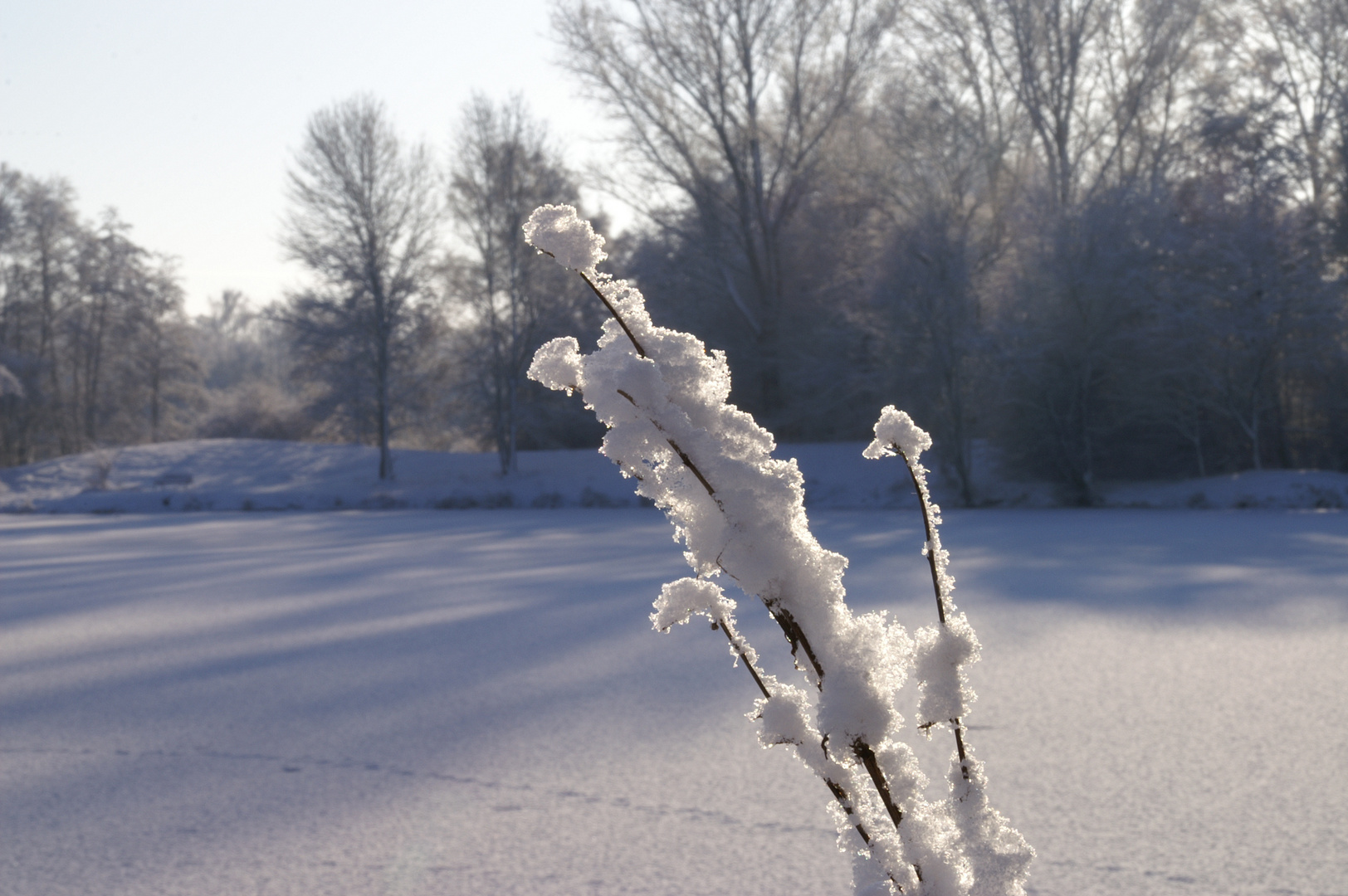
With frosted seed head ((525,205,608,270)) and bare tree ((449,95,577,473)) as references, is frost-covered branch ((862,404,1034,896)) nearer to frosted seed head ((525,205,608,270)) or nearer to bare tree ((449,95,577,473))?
frosted seed head ((525,205,608,270))

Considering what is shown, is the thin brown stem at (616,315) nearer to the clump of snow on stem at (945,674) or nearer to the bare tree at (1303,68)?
the clump of snow on stem at (945,674)

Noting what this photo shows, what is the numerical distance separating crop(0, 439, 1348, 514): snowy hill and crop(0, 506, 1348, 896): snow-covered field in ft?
27.9

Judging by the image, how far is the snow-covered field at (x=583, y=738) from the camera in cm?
337

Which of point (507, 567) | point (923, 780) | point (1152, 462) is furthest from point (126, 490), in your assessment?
point (923, 780)

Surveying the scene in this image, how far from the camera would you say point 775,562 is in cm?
88

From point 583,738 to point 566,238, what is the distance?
4.15 meters

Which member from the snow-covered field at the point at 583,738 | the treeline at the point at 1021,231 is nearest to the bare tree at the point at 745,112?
the treeline at the point at 1021,231

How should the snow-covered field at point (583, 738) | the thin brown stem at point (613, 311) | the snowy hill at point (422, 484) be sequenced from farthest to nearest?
the snowy hill at point (422, 484)
the snow-covered field at point (583, 738)
the thin brown stem at point (613, 311)

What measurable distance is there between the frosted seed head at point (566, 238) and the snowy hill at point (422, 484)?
59.8 feet

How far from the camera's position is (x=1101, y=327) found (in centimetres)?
1811

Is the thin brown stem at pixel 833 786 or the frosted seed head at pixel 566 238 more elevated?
the frosted seed head at pixel 566 238

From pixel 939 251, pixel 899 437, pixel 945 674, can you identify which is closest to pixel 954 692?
pixel 945 674

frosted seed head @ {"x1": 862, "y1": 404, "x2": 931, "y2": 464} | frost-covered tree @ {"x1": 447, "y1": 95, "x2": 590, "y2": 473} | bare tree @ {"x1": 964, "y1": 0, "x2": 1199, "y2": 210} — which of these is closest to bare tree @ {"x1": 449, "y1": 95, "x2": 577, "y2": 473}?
frost-covered tree @ {"x1": 447, "y1": 95, "x2": 590, "y2": 473}

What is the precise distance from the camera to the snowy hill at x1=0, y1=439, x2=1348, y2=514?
17.8 meters
